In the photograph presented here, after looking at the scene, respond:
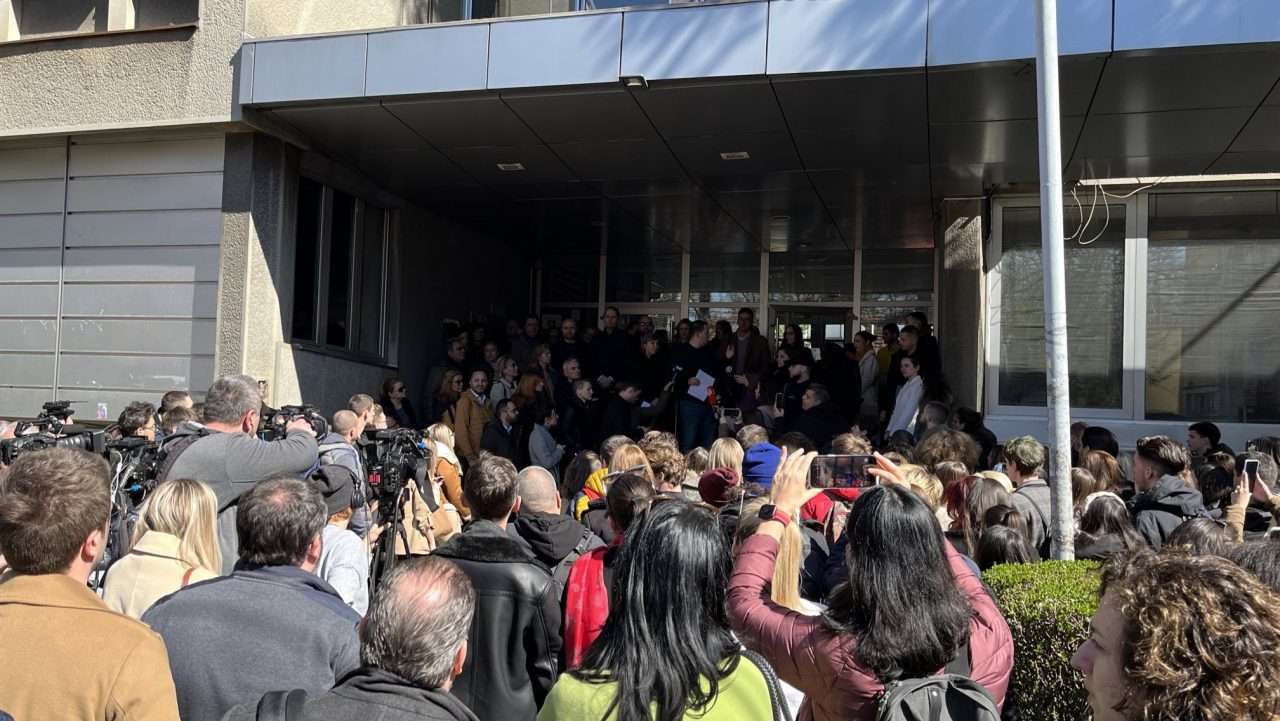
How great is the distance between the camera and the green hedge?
12.2ft

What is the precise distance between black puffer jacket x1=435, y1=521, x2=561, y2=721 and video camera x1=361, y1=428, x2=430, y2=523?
2.24 m

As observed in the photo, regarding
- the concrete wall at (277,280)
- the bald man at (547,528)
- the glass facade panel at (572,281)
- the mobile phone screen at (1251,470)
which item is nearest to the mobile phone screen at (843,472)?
the bald man at (547,528)

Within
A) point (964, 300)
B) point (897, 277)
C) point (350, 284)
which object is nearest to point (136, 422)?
point (350, 284)

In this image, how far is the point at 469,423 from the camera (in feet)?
37.9

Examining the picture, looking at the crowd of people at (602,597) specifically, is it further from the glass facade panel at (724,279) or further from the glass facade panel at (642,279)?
the glass facade panel at (642,279)

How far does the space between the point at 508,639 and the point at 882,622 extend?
1.66 metres

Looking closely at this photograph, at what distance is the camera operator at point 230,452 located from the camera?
16.5 feet

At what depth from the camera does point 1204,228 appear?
11.4 meters

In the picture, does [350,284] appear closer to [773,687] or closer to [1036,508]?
[1036,508]

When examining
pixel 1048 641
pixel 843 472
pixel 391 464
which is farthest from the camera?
pixel 391 464

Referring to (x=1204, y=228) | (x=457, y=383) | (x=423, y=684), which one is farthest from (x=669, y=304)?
(x=423, y=684)

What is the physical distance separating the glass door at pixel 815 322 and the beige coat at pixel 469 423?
21.3 feet

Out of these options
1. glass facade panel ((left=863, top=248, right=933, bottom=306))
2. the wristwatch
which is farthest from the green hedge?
glass facade panel ((left=863, top=248, right=933, bottom=306))

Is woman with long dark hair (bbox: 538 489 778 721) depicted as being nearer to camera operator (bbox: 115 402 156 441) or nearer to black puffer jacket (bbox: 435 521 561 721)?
black puffer jacket (bbox: 435 521 561 721)
